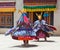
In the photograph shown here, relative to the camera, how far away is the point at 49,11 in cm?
2767

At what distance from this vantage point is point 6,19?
2972 centimetres

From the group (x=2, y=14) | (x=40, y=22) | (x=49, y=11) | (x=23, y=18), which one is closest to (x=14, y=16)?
(x=2, y=14)

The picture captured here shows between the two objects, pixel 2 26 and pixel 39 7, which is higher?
pixel 39 7

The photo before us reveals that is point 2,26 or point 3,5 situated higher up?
point 3,5

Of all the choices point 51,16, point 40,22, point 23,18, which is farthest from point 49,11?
point 23,18

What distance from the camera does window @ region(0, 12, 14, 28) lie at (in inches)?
1163

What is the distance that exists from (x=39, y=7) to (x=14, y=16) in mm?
2860

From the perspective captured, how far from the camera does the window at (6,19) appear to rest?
96.9 feet

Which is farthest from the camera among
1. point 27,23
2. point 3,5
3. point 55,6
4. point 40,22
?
point 3,5

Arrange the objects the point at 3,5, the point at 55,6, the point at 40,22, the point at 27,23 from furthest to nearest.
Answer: the point at 3,5, the point at 55,6, the point at 40,22, the point at 27,23

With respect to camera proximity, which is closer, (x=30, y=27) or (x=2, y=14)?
(x=30, y=27)

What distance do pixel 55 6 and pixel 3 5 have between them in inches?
210

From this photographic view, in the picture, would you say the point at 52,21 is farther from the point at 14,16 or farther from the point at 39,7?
the point at 14,16

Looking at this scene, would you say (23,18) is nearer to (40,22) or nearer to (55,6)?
(40,22)
